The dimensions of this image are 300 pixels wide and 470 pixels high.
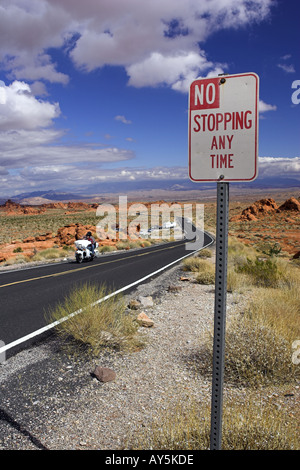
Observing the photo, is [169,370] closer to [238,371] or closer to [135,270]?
[238,371]

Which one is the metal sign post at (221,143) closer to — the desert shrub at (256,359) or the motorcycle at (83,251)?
the desert shrub at (256,359)

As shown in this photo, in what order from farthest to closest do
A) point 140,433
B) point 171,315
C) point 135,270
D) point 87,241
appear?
1. point 87,241
2. point 135,270
3. point 171,315
4. point 140,433

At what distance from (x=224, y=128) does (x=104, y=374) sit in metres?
3.29

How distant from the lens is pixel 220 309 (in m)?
2.20

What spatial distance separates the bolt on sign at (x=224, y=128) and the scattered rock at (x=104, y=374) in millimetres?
2937

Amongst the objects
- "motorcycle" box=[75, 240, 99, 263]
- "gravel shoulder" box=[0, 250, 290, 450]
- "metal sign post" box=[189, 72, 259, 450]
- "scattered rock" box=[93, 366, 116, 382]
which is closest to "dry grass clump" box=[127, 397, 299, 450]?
"gravel shoulder" box=[0, 250, 290, 450]

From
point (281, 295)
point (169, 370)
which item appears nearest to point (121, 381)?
point (169, 370)

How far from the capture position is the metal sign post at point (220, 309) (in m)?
2.18

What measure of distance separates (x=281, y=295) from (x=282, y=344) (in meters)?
2.67

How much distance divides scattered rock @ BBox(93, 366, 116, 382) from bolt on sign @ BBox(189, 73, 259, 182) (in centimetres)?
294

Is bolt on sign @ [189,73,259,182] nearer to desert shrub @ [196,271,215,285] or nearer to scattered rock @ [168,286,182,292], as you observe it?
scattered rock @ [168,286,182,292]

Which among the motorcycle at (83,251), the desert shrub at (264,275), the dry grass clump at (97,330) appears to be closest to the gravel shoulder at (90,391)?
the dry grass clump at (97,330)

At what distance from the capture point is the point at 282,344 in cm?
424

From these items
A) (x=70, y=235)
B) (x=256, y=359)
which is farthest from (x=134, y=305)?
(x=70, y=235)
